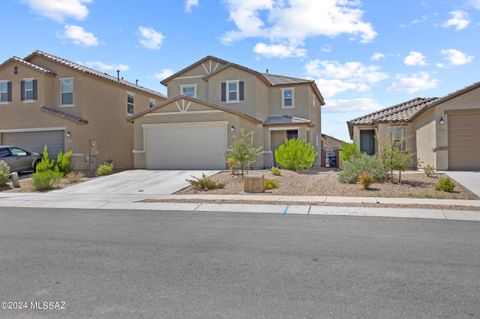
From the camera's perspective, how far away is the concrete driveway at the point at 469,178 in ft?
47.2

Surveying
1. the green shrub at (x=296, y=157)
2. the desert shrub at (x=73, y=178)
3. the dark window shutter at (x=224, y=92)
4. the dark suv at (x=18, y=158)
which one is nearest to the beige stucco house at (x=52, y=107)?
the dark suv at (x=18, y=158)

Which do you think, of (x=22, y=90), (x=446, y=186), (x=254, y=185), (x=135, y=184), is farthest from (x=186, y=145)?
(x=446, y=186)

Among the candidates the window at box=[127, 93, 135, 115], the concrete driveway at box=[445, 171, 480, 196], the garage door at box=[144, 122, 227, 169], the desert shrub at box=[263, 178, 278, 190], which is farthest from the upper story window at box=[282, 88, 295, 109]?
the desert shrub at box=[263, 178, 278, 190]

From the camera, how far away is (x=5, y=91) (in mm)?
26000

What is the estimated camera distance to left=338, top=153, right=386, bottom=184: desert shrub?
16.2 m

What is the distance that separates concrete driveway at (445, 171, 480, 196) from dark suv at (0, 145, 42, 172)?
21.1 meters

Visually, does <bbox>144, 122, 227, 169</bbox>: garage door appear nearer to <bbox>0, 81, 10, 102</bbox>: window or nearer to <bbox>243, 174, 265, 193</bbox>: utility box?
<bbox>243, 174, 265, 193</bbox>: utility box

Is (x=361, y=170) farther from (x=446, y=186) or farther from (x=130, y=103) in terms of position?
(x=130, y=103)

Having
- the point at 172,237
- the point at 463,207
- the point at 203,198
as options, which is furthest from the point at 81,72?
the point at 463,207

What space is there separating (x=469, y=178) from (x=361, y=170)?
4.37 metres

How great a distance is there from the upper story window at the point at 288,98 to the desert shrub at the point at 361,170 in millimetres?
13202

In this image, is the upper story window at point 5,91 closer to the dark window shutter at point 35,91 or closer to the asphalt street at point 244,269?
the dark window shutter at point 35,91

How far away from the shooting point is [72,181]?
1919 centimetres

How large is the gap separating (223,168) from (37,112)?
39.3 feet
